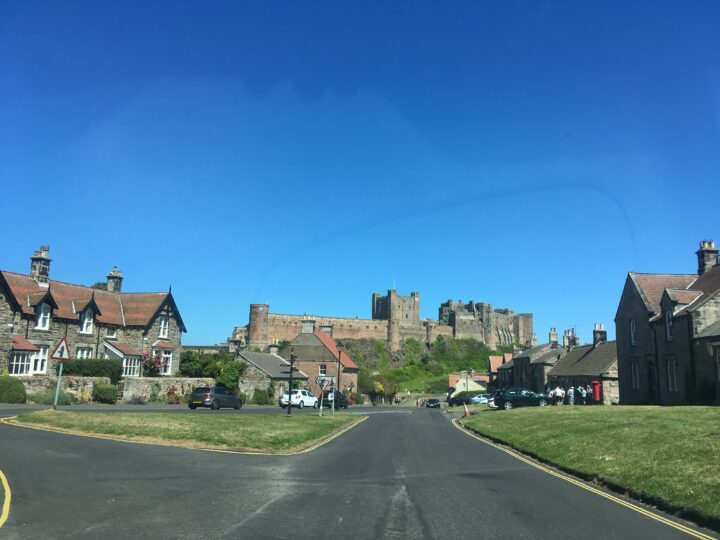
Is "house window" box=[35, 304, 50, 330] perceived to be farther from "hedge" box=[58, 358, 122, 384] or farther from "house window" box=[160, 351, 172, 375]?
"house window" box=[160, 351, 172, 375]

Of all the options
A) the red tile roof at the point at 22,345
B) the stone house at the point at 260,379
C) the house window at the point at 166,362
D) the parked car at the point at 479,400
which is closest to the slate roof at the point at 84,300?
the red tile roof at the point at 22,345

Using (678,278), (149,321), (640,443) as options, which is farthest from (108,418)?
(678,278)

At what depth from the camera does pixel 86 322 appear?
46.4 m

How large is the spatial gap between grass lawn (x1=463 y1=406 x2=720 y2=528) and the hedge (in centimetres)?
2775

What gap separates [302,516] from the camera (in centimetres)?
920

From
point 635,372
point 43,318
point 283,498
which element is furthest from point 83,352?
point 635,372

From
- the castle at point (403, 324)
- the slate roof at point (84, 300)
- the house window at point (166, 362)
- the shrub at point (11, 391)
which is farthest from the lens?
the castle at point (403, 324)

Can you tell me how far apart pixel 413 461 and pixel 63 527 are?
33.7 feet

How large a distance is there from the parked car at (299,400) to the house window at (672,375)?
91.9ft

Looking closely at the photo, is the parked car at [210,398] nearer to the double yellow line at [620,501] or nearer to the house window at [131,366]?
the house window at [131,366]

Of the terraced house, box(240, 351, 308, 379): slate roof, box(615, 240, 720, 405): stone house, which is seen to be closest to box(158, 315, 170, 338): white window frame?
the terraced house

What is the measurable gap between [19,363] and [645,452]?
122 ft

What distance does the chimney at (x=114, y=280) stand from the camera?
183 ft

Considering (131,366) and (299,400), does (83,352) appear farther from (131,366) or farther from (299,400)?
(299,400)
